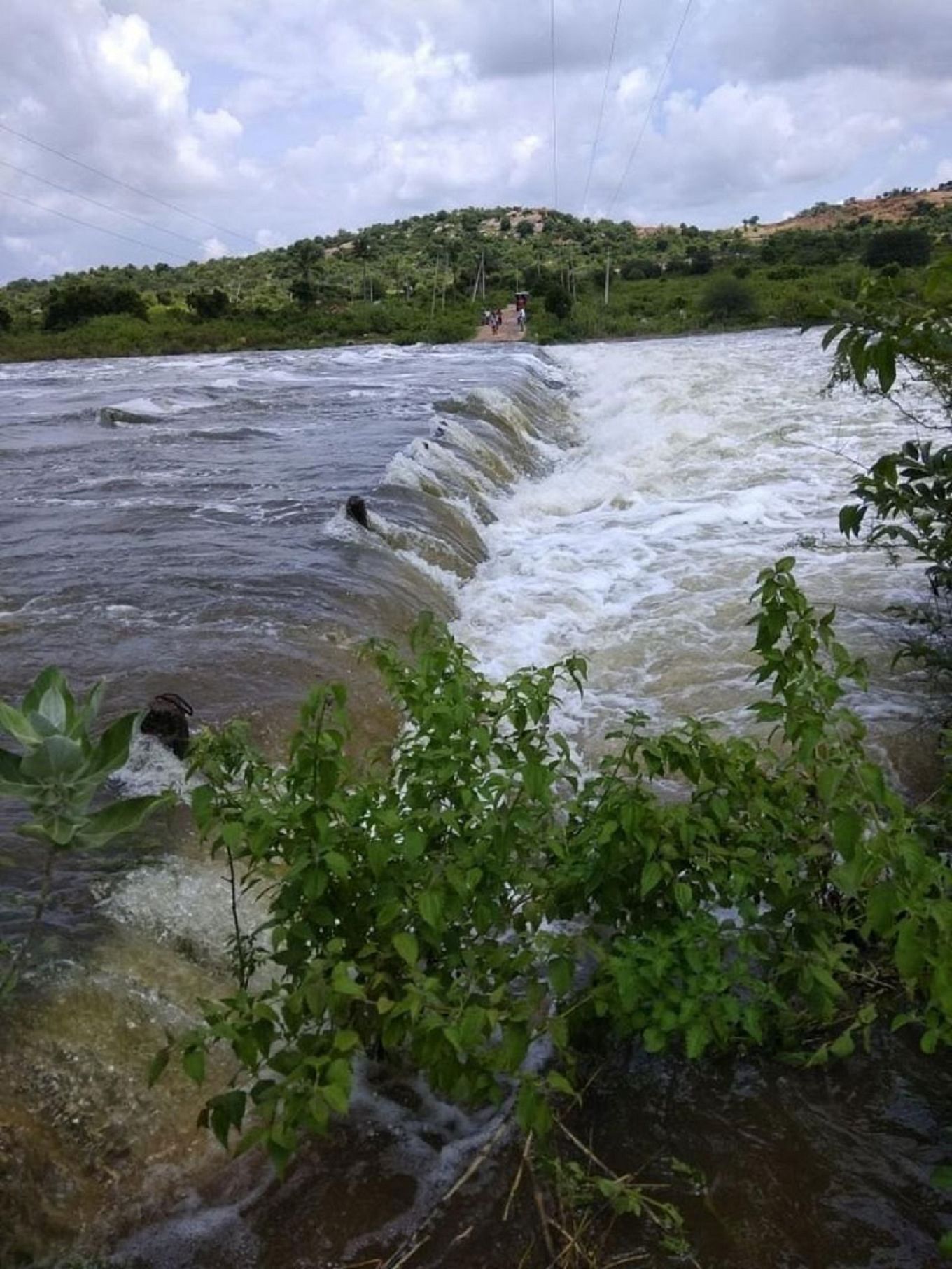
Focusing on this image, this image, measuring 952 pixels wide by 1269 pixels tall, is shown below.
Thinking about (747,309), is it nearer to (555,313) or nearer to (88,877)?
(555,313)

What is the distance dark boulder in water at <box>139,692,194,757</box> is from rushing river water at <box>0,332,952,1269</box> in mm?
115

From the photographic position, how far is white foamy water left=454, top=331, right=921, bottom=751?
22.4 feet

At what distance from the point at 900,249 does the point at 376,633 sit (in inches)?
2015

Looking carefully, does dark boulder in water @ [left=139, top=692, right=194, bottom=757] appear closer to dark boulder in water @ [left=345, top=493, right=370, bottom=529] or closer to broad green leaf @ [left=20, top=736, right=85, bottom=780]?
broad green leaf @ [left=20, top=736, right=85, bottom=780]

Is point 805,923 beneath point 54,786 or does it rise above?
beneath

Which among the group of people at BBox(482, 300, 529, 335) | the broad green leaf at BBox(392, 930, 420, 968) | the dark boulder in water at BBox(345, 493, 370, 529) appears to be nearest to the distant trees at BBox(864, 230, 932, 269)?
the group of people at BBox(482, 300, 529, 335)

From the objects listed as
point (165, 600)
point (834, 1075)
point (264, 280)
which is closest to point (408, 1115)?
point (834, 1075)

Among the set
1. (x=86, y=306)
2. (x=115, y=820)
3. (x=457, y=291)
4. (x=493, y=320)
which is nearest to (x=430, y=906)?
(x=115, y=820)

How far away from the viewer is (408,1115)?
3.16m

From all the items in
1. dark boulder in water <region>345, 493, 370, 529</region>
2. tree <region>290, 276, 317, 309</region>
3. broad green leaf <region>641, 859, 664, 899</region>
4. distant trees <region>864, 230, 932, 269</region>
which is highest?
distant trees <region>864, 230, 932, 269</region>

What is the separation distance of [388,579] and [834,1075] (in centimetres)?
541

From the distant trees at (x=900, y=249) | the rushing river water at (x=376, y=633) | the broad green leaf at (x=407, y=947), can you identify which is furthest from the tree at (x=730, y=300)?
the broad green leaf at (x=407, y=947)

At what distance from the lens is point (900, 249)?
162 ft

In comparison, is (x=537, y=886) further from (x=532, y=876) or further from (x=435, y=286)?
(x=435, y=286)
